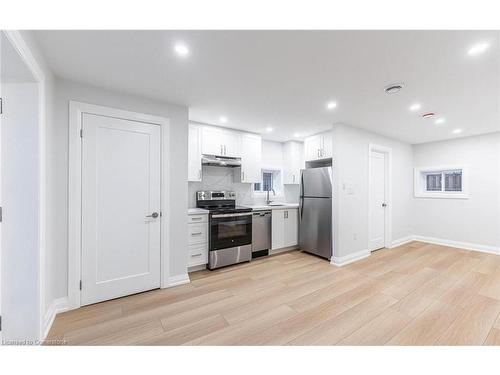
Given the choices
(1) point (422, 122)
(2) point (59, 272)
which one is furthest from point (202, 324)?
(1) point (422, 122)

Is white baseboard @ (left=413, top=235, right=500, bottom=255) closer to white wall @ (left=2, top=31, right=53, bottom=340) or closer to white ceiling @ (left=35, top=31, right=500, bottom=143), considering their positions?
white ceiling @ (left=35, top=31, right=500, bottom=143)

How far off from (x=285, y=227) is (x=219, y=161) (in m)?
1.85

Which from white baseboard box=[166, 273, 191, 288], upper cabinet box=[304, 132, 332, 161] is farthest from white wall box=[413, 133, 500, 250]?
white baseboard box=[166, 273, 191, 288]

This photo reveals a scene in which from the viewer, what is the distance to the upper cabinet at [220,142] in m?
3.55

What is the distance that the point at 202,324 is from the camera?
6.32ft

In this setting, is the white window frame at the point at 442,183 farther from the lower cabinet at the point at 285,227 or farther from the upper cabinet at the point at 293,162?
the lower cabinet at the point at 285,227

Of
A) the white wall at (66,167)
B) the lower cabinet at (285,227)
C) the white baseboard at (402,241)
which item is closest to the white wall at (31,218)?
the white wall at (66,167)

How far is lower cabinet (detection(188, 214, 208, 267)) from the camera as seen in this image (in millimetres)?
3104

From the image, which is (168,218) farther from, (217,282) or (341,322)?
(341,322)

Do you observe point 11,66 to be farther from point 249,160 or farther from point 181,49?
point 249,160

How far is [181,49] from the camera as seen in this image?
1.65 m

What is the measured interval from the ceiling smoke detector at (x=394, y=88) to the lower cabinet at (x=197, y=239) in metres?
2.82

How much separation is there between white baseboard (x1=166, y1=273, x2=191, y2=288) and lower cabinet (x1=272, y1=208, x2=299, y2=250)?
177 cm

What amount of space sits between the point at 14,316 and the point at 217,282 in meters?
1.85
